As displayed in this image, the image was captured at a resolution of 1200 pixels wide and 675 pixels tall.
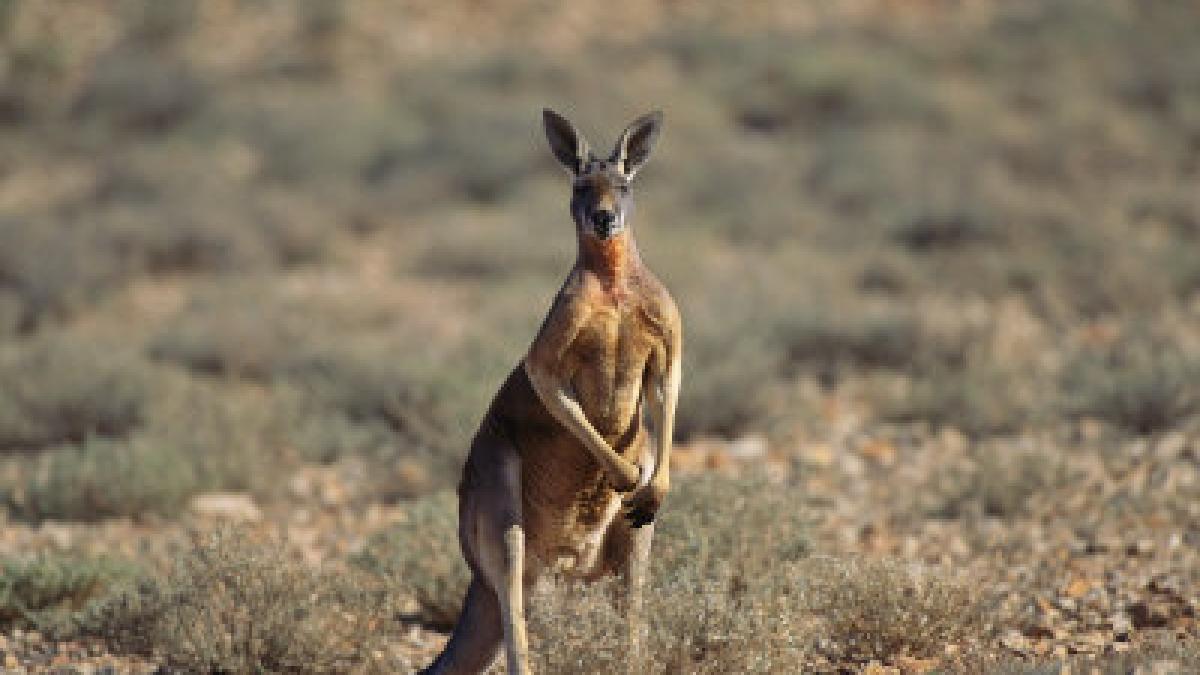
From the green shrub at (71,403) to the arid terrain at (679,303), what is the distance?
25mm

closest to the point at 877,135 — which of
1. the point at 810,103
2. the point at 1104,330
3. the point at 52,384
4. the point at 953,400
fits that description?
the point at 810,103

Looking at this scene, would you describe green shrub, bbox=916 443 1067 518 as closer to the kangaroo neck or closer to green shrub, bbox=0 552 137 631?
the kangaroo neck

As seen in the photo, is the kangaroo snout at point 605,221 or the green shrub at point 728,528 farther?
the green shrub at point 728,528

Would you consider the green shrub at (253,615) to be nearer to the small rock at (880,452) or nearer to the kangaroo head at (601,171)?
the kangaroo head at (601,171)

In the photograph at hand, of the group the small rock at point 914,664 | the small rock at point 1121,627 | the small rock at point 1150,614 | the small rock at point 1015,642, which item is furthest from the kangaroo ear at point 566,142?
the small rock at point 1150,614

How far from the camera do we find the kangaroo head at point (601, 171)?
13.8 feet

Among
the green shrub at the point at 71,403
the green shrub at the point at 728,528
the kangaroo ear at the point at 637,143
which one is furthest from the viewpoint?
the green shrub at the point at 71,403

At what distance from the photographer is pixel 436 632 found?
602 centimetres

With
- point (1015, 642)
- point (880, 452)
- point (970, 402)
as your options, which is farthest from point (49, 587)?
point (970, 402)

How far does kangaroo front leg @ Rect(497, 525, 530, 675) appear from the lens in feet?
14.1

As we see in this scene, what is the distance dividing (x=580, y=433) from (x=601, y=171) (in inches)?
28.8

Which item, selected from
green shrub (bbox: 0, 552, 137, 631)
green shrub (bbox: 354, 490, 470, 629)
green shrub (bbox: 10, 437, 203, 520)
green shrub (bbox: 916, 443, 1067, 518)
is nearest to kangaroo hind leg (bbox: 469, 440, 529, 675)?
green shrub (bbox: 354, 490, 470, 629)

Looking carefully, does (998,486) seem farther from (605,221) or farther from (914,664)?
(605,221)

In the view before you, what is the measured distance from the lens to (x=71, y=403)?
30.6 feet
